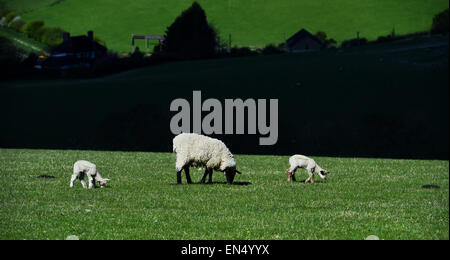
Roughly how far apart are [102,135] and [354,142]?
821 inches

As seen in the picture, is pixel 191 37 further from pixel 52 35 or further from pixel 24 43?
pixel 24 43

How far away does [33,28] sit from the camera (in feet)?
221

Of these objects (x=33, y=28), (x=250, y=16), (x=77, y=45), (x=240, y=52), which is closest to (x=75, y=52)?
(x=77, y=45)

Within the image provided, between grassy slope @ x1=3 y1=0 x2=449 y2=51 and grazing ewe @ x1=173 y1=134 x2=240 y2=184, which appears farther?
grassy slope @ x1=3 y1=0 x2=449 y2=51

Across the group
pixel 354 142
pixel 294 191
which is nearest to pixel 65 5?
pixel 354 142

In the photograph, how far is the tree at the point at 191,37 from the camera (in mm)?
71062

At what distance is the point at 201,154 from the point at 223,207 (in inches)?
174

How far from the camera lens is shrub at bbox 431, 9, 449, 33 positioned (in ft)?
290

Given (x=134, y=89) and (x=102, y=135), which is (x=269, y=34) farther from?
(x=102, y=135)

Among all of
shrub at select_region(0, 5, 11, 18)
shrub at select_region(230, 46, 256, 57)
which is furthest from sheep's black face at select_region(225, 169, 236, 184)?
shrub at select_region(230, 46, 256, 57)

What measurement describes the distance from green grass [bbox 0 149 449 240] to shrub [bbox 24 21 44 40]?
1707 inches

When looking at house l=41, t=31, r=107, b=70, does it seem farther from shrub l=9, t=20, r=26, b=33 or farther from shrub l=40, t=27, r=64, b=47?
shrub l=9, t=20, r=26, b=33

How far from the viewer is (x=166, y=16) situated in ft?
226

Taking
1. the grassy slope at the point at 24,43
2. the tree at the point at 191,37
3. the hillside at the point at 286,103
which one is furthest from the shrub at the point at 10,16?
the tree at the point at 191,37
